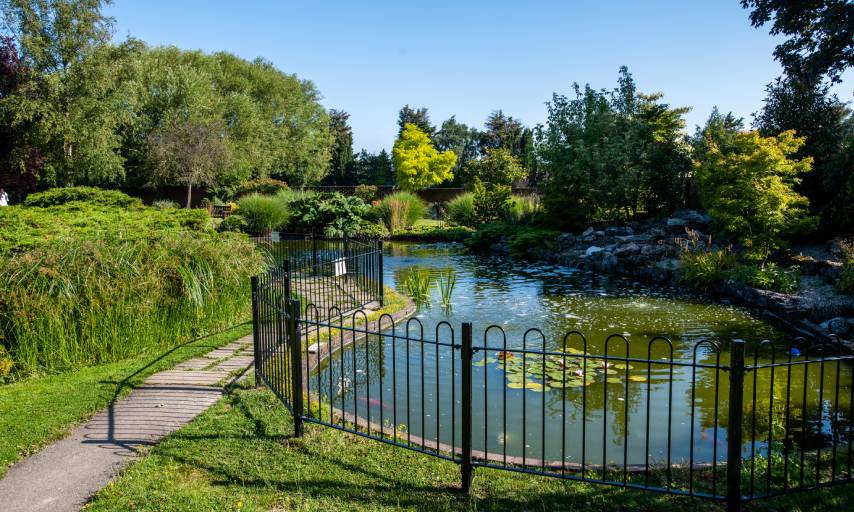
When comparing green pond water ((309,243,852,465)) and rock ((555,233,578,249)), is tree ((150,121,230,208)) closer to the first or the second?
rock ((555,233,578,249))

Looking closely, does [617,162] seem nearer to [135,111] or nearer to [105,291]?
[105,291]

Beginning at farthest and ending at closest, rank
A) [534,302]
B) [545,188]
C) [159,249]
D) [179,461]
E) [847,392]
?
[545,188] < [534,302] < [159,249] < [847,392] < [179,461]

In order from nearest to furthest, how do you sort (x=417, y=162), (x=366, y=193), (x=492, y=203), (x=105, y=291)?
(x=105, y=291), (x=492, y=203), (x=366, y=193), (x=417, y=162)

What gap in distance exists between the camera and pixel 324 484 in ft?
12.5

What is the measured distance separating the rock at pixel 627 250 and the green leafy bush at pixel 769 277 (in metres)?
3.39

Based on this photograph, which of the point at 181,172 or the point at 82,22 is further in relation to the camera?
the point at 181,172

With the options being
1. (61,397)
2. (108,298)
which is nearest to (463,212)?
(108,298)

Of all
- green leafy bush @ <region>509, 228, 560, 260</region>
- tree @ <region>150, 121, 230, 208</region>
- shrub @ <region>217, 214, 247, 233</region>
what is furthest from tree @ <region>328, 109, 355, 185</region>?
green leafy bush @ <region>509, 228, 560, 260</region>

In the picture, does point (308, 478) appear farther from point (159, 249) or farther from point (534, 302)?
point (534, 302)

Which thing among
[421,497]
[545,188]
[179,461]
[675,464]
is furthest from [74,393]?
[545,188]

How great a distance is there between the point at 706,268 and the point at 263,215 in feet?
50.8

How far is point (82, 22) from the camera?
2356 centimetres

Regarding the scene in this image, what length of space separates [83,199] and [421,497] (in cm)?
1566

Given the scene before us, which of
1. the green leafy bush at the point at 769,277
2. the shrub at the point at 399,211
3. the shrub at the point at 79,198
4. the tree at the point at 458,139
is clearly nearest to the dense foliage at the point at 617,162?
the shrub at the point at 399,211
